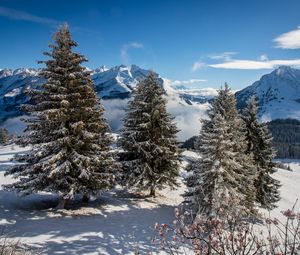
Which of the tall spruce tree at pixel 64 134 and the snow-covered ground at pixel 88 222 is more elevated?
the tall spruce tree at pixel 64 134

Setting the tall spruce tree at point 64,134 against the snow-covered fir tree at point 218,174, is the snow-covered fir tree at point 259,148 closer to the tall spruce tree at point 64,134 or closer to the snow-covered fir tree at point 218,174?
the snow-covered fir tree at point 218,174

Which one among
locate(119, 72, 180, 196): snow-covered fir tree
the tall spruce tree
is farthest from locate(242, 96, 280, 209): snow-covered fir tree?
the tall spruce tree

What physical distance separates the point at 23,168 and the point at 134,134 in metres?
8.70

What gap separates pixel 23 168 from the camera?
18.3 meters

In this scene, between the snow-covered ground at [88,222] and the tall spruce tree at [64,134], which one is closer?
the snow-covered ground at [88,222]

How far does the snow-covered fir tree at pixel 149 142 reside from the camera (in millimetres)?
23266

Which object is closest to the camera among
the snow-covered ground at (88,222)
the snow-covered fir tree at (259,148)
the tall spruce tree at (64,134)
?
the snow-covered ground at (88,222)

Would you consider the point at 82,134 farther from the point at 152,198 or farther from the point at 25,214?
the point at 152,198

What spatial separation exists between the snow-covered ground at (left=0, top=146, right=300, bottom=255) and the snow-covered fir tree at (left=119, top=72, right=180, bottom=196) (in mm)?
1869

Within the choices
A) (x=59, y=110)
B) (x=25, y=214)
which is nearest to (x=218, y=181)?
(x=59, y=110)

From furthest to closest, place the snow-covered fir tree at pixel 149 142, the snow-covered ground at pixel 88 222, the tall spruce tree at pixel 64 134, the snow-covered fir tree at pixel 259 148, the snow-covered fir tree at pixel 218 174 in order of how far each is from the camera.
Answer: the snow-covered fir tree at pixel 259 148, the snow-covered fir tree at pixel 149 142, the snow-covered fir tree at pixel 218 174, the tall spruce tree at pixel 64 134, the snow-covered ground at pixel 88 222

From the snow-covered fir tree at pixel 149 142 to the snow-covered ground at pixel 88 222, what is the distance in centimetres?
187

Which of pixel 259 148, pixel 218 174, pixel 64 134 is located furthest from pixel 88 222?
pixel 259 148

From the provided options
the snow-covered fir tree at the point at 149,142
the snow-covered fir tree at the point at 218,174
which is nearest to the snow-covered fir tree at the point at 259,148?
the snow-covered fir tree at the point at 218,174
